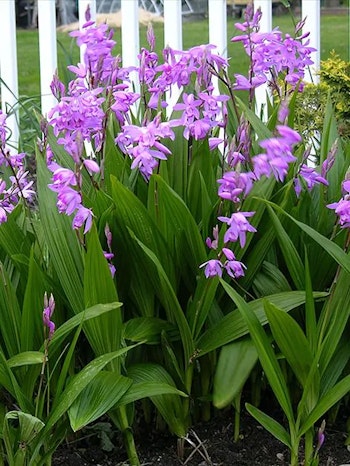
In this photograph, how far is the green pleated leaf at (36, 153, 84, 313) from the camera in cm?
187

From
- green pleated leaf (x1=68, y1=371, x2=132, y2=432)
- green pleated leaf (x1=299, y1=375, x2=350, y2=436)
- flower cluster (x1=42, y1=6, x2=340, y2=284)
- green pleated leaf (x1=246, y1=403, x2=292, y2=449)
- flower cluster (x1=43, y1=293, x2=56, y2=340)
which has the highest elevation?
flower cluster (x1=42, y1=6, x2=340, y2=284)

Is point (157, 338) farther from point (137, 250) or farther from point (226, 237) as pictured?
point (226, 237)

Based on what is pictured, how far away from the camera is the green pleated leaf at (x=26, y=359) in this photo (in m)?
1.68

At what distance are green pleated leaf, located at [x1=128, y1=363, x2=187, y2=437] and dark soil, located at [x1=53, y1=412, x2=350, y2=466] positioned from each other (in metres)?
0.04

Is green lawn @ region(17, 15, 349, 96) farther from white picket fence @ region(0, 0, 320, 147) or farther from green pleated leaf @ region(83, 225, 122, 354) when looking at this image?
green pleated leaf @ region(83, 225, 122, 354)

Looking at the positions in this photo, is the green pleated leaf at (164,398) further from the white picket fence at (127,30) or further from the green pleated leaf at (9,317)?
the white picket fence at (127,30)

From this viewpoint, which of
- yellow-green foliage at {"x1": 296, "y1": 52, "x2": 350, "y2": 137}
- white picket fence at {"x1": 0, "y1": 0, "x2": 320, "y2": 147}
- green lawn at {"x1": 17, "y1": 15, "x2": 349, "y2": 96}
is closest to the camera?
Result: yellow-green foliage at {"x1": 296, "y1": 52, "x2": 350, "y2": 137}

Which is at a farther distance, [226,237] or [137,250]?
[137,250]

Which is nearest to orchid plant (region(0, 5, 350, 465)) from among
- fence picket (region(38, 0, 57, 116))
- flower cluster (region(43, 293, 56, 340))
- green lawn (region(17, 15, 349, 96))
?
flower cluster (region(43, 293, 56, 340))

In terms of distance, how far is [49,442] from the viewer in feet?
5.83

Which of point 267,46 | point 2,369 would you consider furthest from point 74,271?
point 267,46

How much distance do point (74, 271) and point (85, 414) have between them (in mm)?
330

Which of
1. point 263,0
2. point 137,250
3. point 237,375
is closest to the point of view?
point 237,375

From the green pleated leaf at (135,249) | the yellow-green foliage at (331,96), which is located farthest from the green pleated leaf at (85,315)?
the yellow-green foliage at (331,96)
